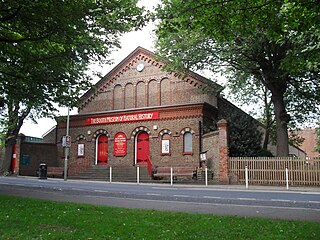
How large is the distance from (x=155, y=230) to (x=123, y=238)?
0.76 m

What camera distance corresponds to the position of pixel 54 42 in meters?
12.2

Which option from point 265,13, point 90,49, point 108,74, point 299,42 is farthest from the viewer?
point 108,74

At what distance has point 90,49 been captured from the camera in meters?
13.1

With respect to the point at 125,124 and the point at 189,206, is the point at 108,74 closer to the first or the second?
the point at 125,124

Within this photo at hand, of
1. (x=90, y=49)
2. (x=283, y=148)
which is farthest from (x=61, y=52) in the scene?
(x=283, y=148)

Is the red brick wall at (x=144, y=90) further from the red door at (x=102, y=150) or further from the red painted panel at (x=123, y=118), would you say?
the red door at (x=102, y=150)

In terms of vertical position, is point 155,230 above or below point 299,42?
below

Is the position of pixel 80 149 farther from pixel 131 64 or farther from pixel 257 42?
pixel 257 42

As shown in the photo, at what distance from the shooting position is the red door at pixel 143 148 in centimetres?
3058

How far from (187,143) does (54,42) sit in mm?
18086

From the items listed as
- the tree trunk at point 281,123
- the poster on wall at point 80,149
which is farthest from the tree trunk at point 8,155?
the tree trunk at point 281,123

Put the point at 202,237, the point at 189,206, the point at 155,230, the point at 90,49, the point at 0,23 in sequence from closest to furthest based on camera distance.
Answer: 1. the point at 202,237
2. the point at 155,230
3. the point at 189,206
4. the point at 0,23
5. the point at 90,49

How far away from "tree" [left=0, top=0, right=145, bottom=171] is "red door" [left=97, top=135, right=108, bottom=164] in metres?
15.2

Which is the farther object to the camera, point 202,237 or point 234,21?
point 234,21
